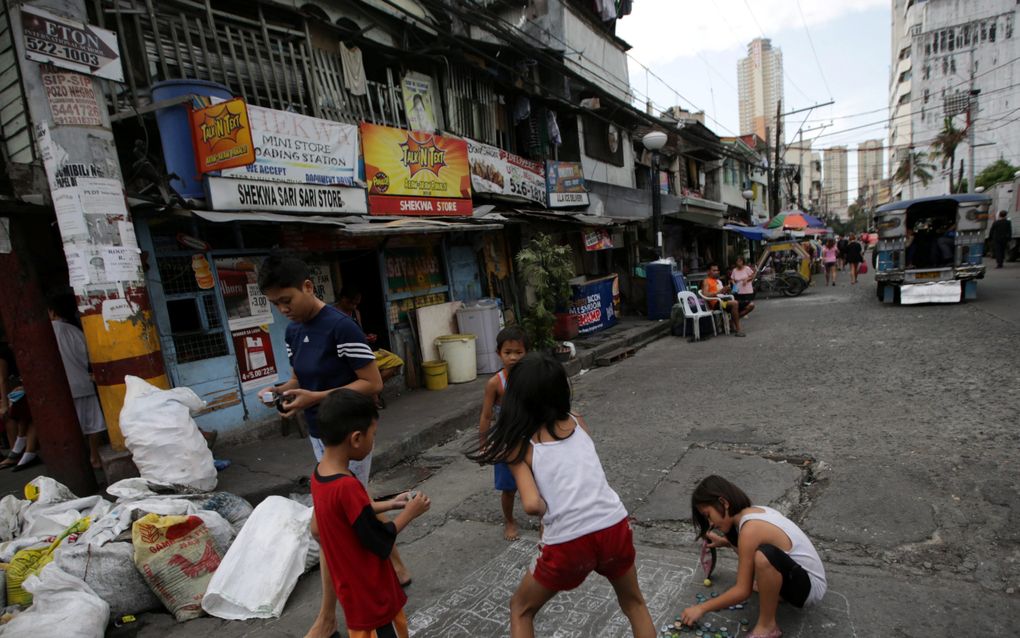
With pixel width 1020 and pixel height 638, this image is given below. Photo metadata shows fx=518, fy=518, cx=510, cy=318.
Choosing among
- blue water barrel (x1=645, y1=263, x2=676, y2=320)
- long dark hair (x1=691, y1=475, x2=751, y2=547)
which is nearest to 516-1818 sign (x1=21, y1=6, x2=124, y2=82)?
long dark hair (x1=691, y1=475, x2=751, y2=547)

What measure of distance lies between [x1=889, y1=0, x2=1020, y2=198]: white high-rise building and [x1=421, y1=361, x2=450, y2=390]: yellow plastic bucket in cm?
5394

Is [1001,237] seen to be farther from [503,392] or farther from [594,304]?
[503,392]

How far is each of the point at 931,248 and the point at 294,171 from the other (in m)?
14.1

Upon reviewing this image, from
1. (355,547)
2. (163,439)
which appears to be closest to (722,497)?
(355,547)

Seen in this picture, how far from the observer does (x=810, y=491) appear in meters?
3.73

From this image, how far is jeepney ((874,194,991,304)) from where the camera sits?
1089cm

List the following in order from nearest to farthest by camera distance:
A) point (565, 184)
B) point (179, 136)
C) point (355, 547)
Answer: point (355, 547), point (179, 136), point (565, 184)


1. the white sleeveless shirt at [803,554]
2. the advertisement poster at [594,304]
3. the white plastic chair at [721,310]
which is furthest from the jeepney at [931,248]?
the white sleeveless shirt at [803,554]

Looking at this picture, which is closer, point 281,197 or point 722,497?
point 722,497

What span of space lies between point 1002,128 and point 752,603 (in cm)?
6658

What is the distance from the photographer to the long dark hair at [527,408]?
1.94m

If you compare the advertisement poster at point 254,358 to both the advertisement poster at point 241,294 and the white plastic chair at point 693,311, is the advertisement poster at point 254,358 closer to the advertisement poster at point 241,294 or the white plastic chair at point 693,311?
the advertisement poster at point 241,294

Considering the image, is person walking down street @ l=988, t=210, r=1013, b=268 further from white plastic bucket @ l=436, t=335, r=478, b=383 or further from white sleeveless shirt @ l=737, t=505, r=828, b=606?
white sleeveless shirt @ l=737, t=505, r=828, b=606

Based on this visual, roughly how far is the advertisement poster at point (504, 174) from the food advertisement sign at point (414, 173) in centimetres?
47
